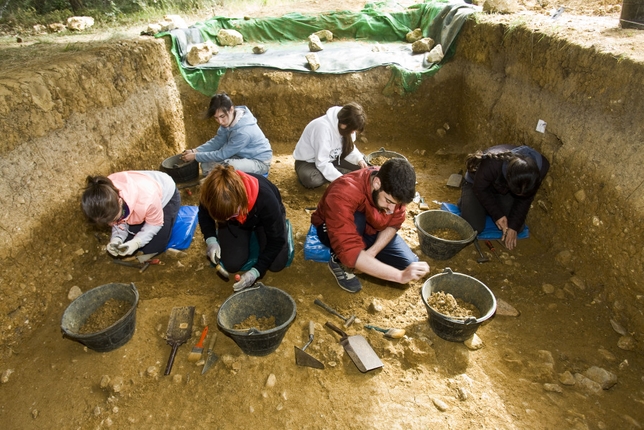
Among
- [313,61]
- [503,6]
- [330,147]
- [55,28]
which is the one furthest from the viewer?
[55,28]

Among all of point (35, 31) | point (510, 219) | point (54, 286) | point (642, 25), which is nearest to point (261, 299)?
point (54, 286)

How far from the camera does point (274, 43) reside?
6.22 meters

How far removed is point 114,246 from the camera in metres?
2.89

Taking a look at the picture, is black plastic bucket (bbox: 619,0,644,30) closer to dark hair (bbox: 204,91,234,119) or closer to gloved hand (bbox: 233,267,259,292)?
dark hair (bbox: 204,91,234,119)

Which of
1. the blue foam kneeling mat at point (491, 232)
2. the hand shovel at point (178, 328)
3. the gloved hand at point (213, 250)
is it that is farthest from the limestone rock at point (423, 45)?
the hand shovel at point (178, 328)

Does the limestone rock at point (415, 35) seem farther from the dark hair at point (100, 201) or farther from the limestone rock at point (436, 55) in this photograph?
the dark hair at point (100, 201)

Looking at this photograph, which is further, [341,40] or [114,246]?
[341,40]

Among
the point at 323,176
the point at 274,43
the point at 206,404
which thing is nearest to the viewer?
the point at 206,404

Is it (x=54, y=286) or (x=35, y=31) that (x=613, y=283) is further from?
(x=35, y=31)

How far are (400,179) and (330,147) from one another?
5.93 ft

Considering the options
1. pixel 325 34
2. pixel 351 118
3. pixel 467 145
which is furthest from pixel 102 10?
pixel 467 145

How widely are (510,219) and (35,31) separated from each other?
22.3 ft

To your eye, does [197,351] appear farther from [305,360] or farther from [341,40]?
[341,40]

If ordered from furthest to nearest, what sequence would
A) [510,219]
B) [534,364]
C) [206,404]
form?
[510,219], [534,364], [206,404]
